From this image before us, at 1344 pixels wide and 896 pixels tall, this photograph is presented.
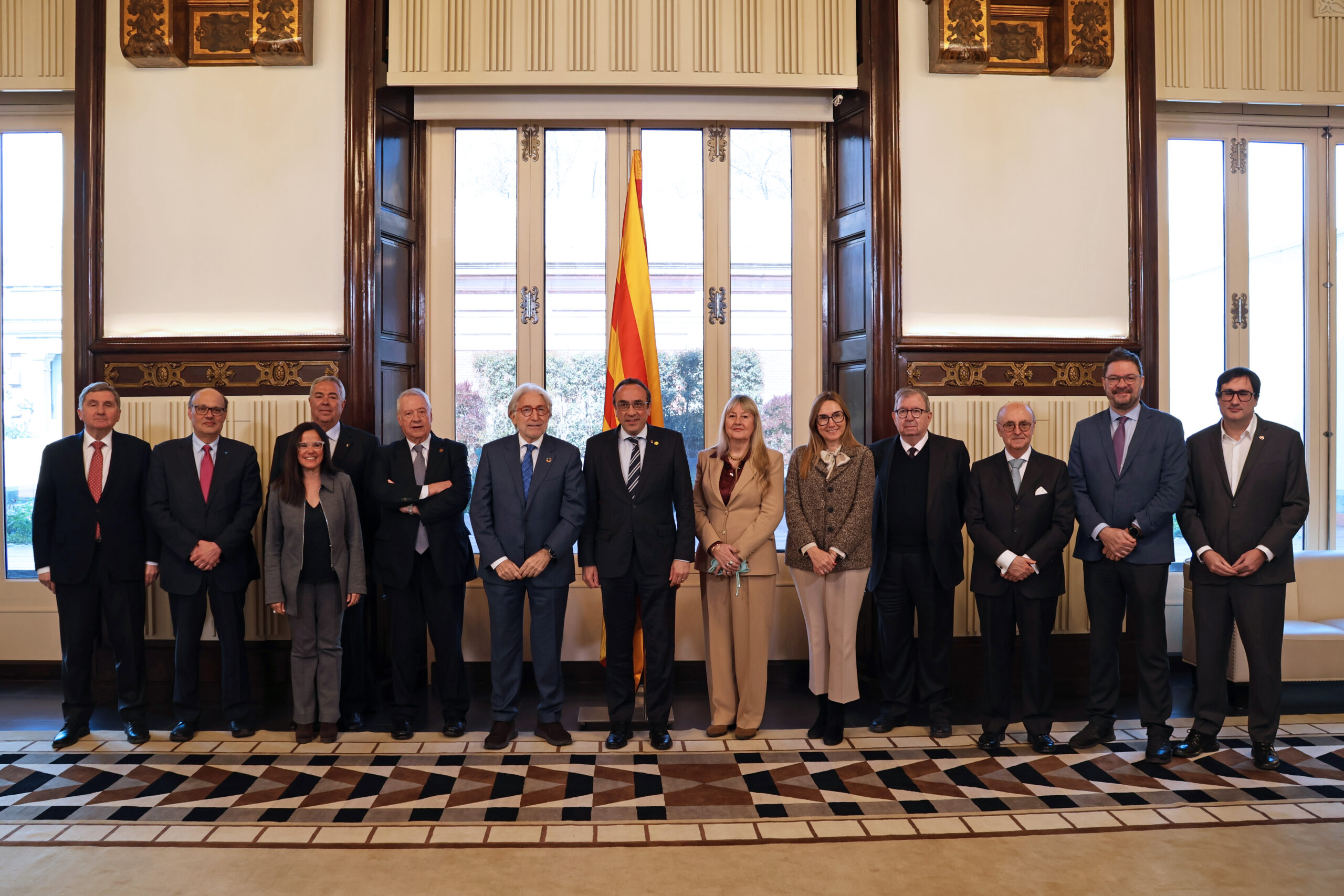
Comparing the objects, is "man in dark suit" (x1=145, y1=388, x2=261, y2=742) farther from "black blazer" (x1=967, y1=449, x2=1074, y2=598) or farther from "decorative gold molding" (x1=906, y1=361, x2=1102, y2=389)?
"decorative gold molding" (x1=906, y1=361, x2=1102, y2=389)

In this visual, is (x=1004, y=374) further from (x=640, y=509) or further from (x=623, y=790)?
(x=623, y=790)

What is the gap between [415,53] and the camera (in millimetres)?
4992

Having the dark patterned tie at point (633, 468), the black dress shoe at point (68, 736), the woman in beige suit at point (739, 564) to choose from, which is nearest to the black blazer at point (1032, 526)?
the woman in beige suit at point (739, 564)

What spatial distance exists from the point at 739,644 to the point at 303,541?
2078 mm

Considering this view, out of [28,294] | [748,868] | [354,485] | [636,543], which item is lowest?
[748,868]

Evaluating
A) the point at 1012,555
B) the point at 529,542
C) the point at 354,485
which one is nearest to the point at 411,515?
the point at 354,485

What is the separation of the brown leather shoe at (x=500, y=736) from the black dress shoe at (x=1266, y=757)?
10.6 feet

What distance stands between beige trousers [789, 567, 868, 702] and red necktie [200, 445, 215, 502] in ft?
9.35

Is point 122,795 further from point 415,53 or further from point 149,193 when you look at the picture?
point 415,53

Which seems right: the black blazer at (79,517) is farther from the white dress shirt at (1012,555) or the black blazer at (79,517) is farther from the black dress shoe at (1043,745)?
the black dress shoe at (1043,745)

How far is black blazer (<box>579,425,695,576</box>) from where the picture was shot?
159 inches

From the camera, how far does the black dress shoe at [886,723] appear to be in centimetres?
414

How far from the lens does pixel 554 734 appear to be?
4000 mm

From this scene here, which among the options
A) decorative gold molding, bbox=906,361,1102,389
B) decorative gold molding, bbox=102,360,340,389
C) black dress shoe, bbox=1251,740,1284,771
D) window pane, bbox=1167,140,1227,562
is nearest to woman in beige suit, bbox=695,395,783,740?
decorative gold molding, bbox=906,361,1102,389
